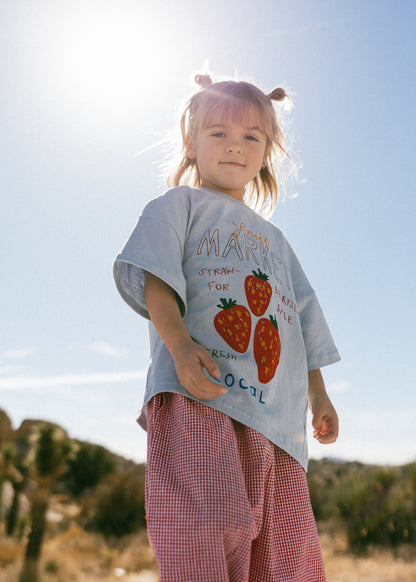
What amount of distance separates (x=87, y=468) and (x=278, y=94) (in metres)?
24.2

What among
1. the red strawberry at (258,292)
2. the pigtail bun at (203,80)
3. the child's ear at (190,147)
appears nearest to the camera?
the red strawberry at (258,292)

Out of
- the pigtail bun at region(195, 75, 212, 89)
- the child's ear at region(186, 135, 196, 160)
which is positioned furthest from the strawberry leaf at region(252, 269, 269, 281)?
the pigtail bun at region(195, 75, 212, 89)

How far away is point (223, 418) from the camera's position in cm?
137

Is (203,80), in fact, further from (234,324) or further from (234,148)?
(234,324)

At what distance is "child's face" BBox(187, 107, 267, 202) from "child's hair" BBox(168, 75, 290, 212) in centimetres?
3

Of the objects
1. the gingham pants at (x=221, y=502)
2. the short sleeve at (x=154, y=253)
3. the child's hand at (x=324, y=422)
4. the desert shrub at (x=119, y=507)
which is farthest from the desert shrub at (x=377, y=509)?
the short sleeve at (x=154, y=253)

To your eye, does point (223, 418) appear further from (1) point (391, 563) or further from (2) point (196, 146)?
(1) point (391, 563)

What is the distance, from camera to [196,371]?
128 centimetres

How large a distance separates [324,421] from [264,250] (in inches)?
26.7

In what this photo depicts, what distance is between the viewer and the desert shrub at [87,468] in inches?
925

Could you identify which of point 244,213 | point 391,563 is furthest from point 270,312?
point 391,563

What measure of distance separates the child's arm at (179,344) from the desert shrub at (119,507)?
19.9 metres

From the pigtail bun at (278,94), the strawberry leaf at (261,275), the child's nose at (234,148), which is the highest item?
the pigtail bun at (278,94)

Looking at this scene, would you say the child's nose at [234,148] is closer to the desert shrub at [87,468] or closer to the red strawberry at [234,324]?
the red strawberry at [234,324]
